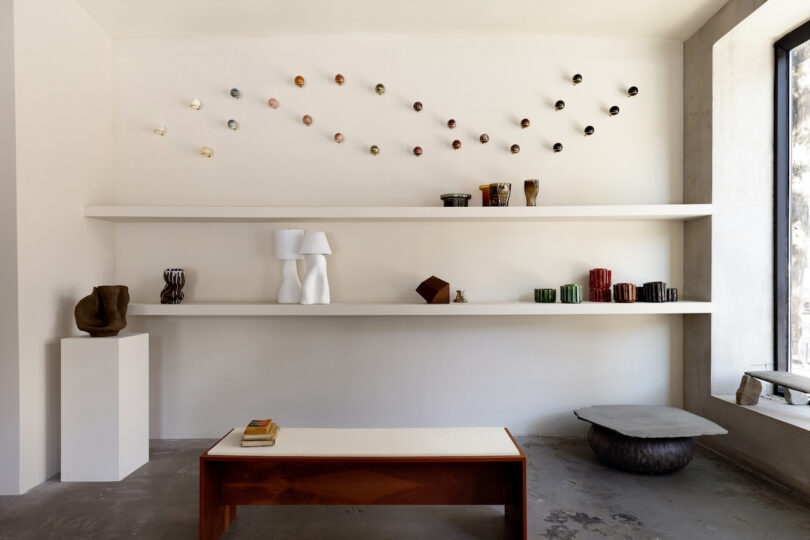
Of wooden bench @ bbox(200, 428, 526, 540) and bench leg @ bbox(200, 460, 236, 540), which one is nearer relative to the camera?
bench leg @ bbox(200, 460, 236, 540)

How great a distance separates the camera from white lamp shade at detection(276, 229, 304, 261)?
331 cm

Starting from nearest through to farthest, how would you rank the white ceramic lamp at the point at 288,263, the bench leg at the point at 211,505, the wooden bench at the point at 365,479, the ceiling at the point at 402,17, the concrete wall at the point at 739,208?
the bench leg at the point at 211,505 < the wooden bench at the point at 365,479 < the ceiling at the point at 402,17 < the concrete wall at the point at 739,208 < the white ceramic lamp at the point at 288,263

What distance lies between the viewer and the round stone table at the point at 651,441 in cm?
269

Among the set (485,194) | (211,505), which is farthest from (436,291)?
(211,505)

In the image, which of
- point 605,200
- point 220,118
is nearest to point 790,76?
point 605,200

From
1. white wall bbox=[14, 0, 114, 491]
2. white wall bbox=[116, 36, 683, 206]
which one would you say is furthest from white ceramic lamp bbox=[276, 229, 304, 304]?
white wall bbox=[14, 0, 114, 491]

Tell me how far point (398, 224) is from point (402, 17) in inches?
54.7

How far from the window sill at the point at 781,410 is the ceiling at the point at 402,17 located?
2.52 meters

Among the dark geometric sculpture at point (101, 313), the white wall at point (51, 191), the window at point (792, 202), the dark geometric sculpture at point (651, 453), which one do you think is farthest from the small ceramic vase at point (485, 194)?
the white wall at point (51, 191)

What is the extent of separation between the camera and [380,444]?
2.17 metres

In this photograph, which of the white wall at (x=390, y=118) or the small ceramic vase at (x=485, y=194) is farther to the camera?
the white wall at (x=390, y=118)

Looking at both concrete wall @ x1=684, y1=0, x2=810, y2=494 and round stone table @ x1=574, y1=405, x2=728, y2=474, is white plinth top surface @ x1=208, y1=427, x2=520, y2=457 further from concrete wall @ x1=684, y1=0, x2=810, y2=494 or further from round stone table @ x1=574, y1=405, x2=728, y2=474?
concrete wall @ x1=684, y1=0, x2=810, y2=494

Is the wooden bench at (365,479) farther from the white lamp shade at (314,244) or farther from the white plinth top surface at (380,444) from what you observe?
the white lamp shade at (314,244)

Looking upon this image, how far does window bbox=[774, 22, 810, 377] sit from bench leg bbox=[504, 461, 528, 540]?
7.10ft
